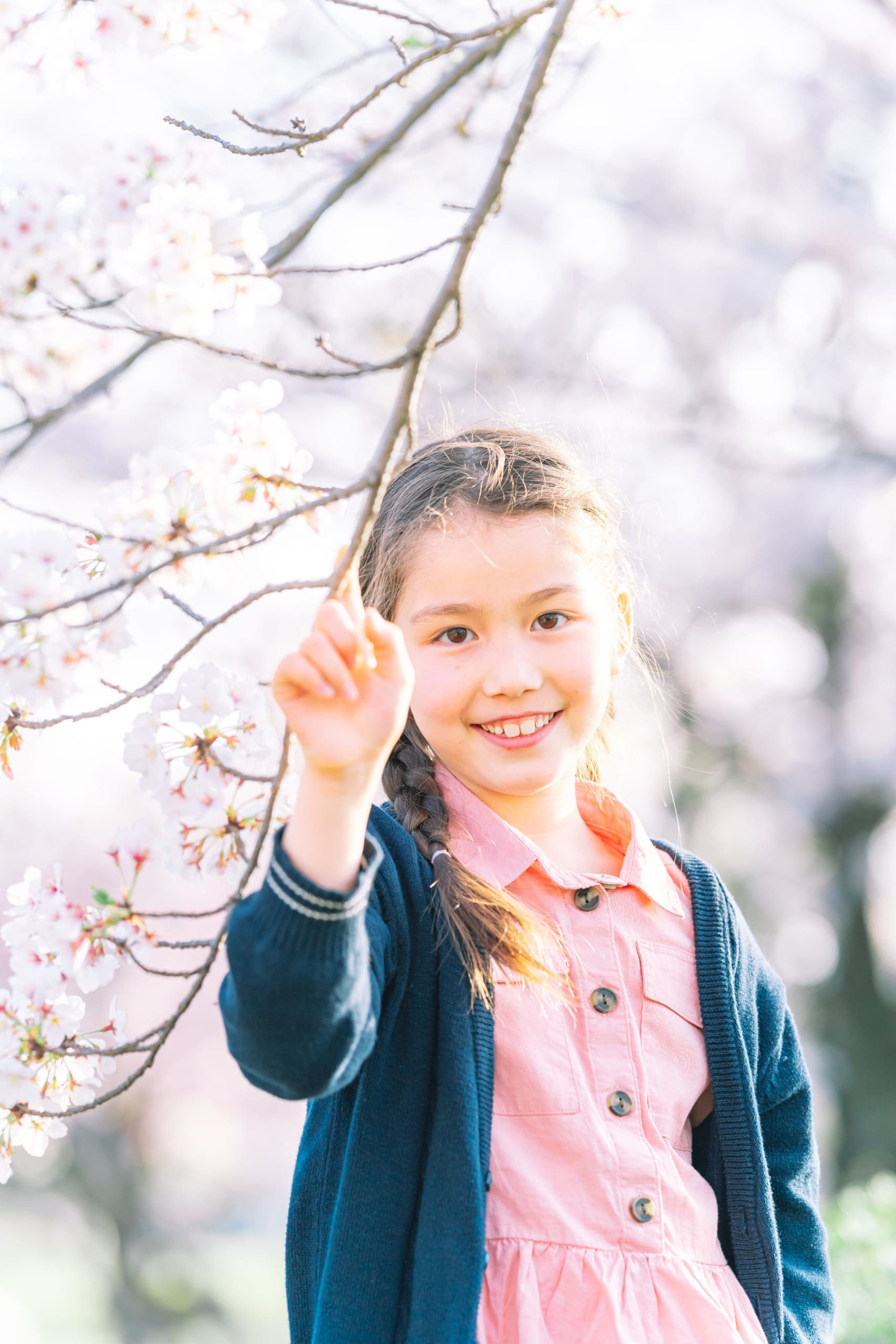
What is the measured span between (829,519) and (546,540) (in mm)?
5304

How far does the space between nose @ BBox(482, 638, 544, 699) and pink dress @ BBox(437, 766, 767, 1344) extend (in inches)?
5.3

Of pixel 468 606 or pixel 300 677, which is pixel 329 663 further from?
pixel 468 606

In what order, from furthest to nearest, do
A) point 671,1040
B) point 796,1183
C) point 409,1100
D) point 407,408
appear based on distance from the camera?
point 796,1183, point 671,1040, point 409,1100, point 407,408

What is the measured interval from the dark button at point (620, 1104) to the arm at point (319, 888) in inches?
13.0

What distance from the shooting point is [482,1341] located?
1.01 m

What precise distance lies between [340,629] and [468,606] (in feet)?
1.24

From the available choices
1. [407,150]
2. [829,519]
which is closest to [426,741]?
[407,150]

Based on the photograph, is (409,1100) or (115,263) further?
(409,1100)

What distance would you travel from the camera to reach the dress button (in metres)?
1.24

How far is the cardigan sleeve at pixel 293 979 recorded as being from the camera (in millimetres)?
849

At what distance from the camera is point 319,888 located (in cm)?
86

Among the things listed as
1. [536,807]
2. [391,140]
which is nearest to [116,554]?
[391,140]

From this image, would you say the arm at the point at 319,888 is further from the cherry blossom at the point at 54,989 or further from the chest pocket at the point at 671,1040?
the chest pocket at the point at 671,1040

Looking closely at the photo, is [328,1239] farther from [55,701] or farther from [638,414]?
[638,414]
